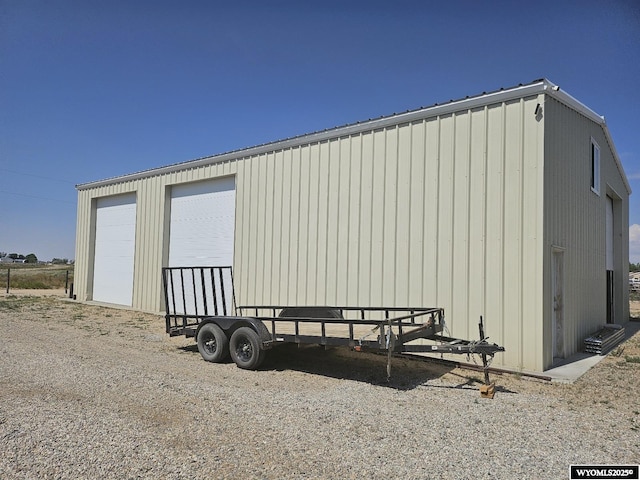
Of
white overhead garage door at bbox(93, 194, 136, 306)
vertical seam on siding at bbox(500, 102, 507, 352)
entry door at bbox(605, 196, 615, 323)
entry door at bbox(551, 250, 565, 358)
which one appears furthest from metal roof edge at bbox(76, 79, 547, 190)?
entry door at bbox(605, 196, 615, 323)

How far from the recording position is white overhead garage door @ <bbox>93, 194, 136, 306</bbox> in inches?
688

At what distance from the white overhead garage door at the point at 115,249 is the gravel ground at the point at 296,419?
29.1 feet

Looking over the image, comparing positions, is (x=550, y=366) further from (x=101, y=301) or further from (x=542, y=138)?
(x=101, y=301)

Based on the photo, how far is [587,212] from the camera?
1098cm

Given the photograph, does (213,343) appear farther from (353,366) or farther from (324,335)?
(353,366)

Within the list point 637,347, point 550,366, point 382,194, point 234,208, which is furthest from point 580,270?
point 234,208

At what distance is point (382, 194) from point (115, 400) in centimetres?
656

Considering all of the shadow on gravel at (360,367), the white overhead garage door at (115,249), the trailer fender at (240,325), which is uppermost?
the white overhead garage door at (115,249)

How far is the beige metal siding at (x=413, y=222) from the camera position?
26.5 ft

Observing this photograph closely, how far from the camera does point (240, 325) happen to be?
8.02 metres

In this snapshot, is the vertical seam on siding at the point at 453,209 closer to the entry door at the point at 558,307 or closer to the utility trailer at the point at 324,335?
the utility trailer at the point at 324,335

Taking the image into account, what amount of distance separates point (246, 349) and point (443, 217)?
4.51 m

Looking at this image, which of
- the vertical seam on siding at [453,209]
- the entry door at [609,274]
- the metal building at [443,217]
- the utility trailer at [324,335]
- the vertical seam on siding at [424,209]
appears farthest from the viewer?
the entry door at [609,274]

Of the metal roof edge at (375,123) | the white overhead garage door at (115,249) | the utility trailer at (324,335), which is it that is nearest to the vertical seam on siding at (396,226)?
the metal roof edge at (375,123)
